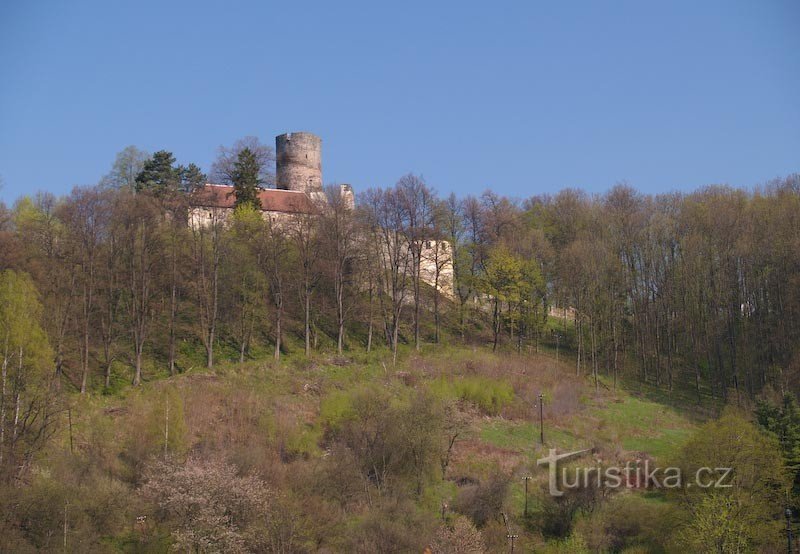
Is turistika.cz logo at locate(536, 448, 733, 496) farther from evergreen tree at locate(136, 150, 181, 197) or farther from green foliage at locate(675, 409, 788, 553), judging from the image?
evergreen tree at locate(136, 150, 181, 197)

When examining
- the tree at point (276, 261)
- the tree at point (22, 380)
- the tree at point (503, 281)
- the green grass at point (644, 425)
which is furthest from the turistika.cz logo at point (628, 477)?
the tree at point (22, 380)

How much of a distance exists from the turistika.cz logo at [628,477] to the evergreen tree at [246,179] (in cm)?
2625

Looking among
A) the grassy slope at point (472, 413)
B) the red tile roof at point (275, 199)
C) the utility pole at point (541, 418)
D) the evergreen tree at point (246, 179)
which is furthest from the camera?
the evergreen tree at point (246, 179)

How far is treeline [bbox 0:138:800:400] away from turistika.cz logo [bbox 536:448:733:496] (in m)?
12.5

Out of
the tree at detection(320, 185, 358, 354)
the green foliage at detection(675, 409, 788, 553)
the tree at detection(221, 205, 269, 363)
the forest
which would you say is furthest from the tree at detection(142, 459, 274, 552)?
the tree at detection(320, 185, 358, 354)

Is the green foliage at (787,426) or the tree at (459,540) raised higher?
the green foliage at (787,426)

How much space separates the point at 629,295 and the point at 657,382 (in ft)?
19.4

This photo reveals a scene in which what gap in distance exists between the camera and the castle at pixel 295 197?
152ft

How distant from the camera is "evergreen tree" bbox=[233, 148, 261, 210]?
178 feet

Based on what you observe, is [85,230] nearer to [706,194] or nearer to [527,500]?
[527,500]

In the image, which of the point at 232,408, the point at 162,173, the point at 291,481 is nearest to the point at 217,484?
the point at 291,481

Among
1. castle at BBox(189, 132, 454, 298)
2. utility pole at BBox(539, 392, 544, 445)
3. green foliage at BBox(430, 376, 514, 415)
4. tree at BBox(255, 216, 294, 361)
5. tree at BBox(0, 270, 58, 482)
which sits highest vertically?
castle at BBox(189, 132, 454, 298)

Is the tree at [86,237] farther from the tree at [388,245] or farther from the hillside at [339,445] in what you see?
the tree at [388,245]

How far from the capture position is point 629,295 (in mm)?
52750
